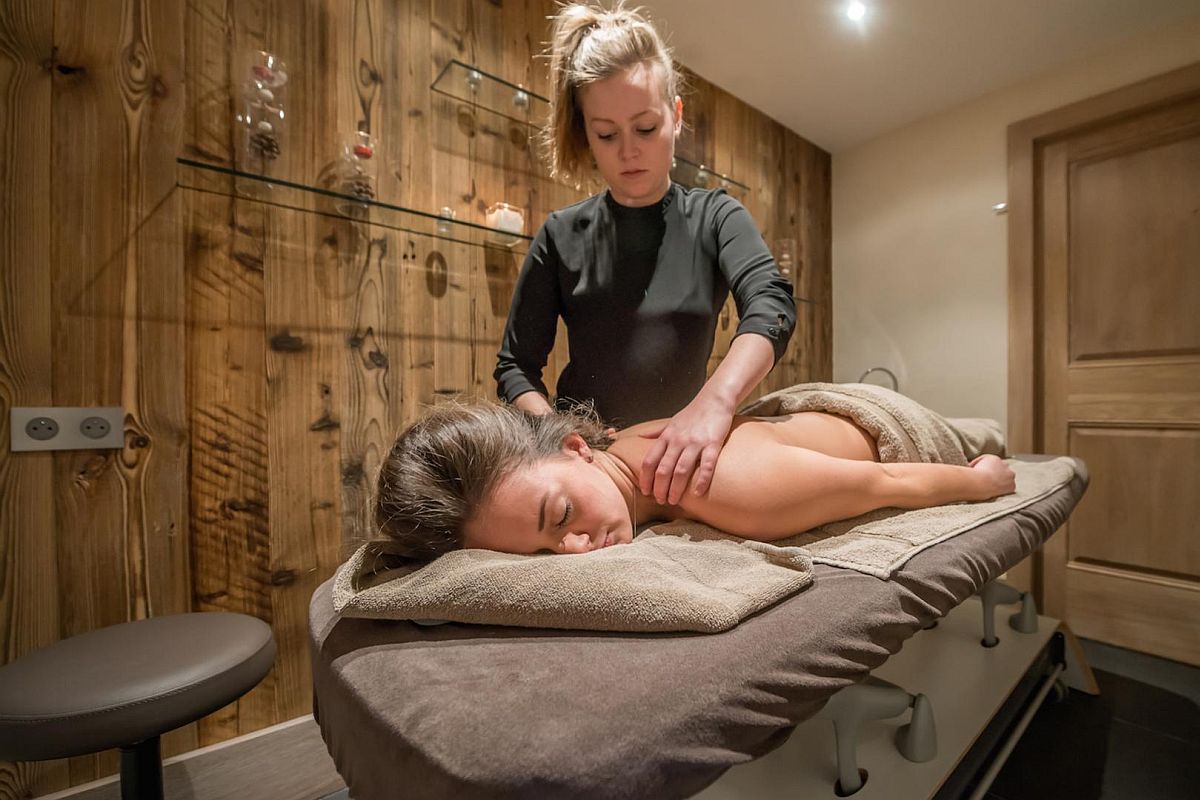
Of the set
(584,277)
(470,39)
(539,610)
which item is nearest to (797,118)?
(470,39)

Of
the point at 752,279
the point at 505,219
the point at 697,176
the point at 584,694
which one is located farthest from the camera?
the point at 697,176

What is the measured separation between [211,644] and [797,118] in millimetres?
3040

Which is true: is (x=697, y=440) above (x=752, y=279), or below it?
below

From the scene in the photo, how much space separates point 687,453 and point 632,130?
67 cm

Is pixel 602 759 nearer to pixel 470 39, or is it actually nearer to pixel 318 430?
pixel 318 430

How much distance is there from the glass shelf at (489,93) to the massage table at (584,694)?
1562 mm

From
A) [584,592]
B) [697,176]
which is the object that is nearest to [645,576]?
[584,592]

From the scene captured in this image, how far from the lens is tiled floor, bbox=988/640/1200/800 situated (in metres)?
1.26

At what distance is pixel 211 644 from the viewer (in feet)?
2.92

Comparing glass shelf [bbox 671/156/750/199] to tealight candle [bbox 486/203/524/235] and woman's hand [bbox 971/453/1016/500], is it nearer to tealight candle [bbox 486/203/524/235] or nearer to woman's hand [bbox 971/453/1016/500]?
tealight candle [bbox 486/203/524/235]

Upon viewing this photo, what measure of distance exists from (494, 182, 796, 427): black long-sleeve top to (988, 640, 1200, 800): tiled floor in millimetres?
1267

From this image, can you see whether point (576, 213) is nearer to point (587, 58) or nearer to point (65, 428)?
point (587, 58)

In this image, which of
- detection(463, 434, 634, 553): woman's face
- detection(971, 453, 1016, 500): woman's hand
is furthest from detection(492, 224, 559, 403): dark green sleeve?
detection(971, 453, 1016, 500): woman's hand

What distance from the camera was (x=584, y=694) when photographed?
0.40 meters
